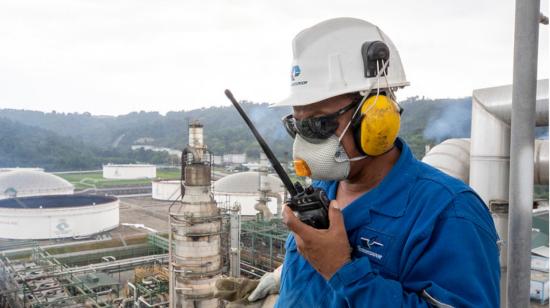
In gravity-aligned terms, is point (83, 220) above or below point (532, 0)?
below

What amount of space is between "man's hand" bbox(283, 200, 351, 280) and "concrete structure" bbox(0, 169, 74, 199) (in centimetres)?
4010

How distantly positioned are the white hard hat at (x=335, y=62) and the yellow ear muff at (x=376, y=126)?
3.5 inches

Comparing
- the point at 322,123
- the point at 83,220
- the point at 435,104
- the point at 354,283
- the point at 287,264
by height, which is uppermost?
the point at 435,104

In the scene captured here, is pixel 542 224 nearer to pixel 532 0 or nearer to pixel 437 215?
pixel 532 0

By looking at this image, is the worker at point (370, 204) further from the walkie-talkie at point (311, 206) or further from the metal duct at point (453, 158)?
the metal duct at point (453, 158)

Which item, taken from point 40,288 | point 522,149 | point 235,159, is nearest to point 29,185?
point 40,288

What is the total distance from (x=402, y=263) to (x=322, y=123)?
0.66 metres

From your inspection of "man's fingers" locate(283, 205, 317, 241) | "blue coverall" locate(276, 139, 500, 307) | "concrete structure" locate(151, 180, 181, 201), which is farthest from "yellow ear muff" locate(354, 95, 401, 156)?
"concrete structure" locate(151, 180, 181, 201)

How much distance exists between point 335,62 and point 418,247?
0.87 metres

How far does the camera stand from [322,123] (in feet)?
5.74

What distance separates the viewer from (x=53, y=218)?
2638 cm

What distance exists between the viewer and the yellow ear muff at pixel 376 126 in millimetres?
1674

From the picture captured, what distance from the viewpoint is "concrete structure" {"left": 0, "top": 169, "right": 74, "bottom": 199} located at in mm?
34750

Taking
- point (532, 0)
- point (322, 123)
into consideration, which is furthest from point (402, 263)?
point (532, 0)
